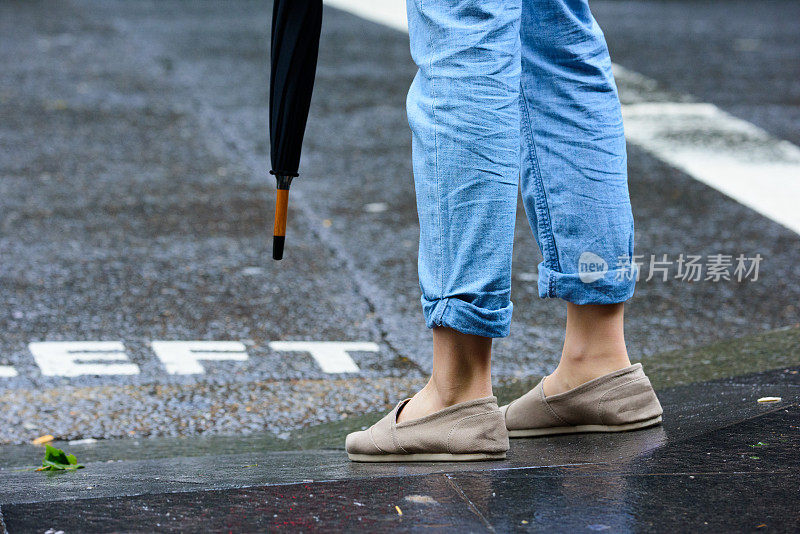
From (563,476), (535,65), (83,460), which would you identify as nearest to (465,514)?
(563,476)

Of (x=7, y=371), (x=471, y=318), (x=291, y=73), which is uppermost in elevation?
(x=291, y=73)

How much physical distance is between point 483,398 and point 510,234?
0.30m

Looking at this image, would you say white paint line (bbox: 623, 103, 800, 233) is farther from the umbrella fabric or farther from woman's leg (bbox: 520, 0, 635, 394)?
the umbrella fabric

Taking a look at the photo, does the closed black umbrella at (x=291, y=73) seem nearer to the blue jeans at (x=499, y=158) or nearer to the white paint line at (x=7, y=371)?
the blue jeans at (x=499, y=158)

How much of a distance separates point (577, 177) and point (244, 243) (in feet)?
7.10

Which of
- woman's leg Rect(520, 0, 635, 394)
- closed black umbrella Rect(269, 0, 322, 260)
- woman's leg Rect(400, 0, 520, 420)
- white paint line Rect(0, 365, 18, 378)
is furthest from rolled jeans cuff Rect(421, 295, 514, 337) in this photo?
white paint line Rect(0, 365, 18, 378)

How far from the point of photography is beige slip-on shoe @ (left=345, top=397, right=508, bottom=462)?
1.87 meters

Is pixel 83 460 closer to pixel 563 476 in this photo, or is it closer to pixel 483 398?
pixel 483 398

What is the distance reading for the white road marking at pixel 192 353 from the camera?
9.60 feet

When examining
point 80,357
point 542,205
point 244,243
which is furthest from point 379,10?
point 542,205

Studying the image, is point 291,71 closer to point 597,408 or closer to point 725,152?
point 597,408

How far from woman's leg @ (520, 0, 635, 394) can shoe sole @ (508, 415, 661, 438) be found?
9cm

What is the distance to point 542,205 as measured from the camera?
81.3 inches

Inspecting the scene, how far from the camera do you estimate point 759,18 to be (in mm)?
10258
